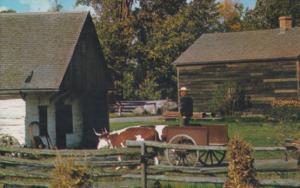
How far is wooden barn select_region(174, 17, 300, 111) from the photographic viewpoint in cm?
3988

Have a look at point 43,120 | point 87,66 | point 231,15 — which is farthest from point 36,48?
point 231,15

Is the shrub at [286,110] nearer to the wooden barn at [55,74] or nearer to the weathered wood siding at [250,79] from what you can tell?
the weathered wood siding at [250,79]

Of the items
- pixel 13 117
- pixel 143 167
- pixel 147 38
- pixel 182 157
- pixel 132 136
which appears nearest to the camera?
pixel 143 167

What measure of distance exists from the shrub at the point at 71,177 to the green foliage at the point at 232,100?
3157 cm

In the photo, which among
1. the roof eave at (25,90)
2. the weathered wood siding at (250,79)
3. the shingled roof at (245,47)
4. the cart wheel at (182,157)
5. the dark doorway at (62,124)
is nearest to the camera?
the cart wheel at (182,157)

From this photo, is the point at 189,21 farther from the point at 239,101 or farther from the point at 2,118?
the point at 2,118

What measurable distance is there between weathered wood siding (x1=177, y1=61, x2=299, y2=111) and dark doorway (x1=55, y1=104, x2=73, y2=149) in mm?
15148

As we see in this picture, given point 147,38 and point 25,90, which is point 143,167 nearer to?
point 25,90

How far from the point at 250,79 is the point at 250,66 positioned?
774 millimetres

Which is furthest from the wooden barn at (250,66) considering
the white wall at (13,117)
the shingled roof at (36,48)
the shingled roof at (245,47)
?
the white wall at (13,117)

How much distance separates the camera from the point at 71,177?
993 cm

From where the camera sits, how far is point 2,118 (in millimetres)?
27562

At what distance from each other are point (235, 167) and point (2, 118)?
1805cm

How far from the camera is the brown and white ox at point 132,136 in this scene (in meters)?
19.2
